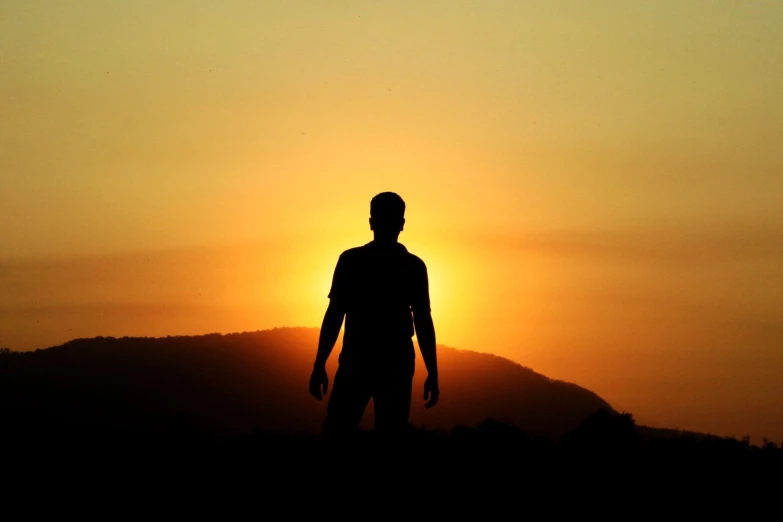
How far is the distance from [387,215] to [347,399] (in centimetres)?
205

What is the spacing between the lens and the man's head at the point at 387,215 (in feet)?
35.6

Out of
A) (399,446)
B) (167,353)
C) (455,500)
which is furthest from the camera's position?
(167,353)

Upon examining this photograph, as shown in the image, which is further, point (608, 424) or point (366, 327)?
point (608, 424)

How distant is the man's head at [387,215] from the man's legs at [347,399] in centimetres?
150

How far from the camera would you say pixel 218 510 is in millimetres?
9672

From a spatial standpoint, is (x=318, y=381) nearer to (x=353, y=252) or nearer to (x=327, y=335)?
(x=327, y=335)

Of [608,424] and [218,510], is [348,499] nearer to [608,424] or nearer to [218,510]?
[218,510]

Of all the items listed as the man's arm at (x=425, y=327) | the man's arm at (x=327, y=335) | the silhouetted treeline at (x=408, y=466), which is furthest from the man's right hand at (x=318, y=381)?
the man's arm at (x=425, y=327)

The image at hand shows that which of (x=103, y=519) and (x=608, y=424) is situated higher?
(x=608, y=424)

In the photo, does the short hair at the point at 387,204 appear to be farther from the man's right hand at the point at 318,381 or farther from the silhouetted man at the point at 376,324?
the man's right hand at the point at 318,381

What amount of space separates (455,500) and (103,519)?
3.40m

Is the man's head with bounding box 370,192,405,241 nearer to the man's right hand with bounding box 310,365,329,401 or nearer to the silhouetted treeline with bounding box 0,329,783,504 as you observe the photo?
the man's right hand with bounding box 310,365,329,401

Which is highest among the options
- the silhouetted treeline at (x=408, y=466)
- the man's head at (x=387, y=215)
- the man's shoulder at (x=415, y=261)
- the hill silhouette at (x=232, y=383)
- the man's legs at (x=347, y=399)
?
the hill silhouette at (x=232, y=383)

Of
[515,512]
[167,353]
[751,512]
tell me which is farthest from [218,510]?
[167,353]
